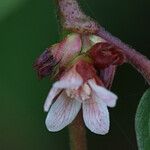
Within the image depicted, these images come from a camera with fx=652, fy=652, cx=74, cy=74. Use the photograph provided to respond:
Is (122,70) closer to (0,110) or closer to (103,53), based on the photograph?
(0,110)

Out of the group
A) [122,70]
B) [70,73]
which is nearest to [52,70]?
[70,73]

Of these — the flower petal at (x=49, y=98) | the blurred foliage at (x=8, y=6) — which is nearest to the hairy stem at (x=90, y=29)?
the flower petal at (x=49, y=98)

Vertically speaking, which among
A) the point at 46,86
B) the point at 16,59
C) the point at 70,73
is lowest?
the point at 46,86

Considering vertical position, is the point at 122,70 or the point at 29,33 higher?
the point at 29,33

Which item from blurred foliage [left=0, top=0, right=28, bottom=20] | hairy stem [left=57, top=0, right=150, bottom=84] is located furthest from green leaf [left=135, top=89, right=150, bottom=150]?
blurred foliage [left=0, top=0, right=28, bottom=20]

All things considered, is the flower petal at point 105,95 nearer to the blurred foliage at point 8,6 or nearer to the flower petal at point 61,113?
the flower petal at point 61,113

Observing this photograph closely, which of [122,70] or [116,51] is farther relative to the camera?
[122,70]

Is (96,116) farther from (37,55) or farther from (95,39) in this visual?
(37,55)
